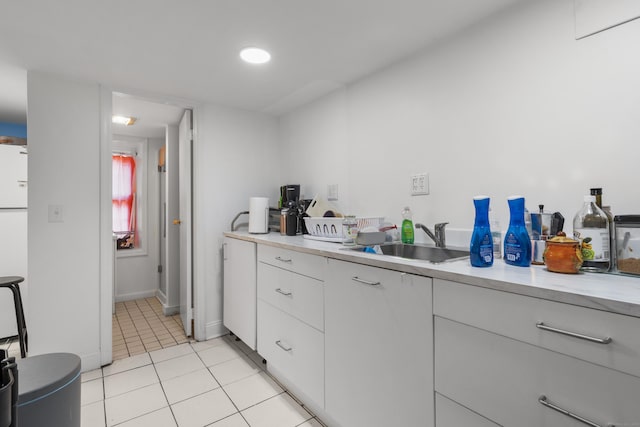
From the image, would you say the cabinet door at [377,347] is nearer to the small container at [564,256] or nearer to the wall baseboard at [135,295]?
the small container at [564,256]

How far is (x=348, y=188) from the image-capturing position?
2318mm

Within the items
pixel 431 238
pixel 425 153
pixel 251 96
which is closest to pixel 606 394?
pixel 431 238

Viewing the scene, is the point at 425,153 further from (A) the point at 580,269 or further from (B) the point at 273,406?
(B) the point at 273,406

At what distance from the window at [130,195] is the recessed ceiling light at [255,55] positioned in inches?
105

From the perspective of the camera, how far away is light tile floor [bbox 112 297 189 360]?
8.28 feet

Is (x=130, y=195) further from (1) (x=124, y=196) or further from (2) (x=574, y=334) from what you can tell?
(2) (x=574, y=334)

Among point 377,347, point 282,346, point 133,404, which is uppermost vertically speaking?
point 377,347

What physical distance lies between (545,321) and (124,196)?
14.5 feet

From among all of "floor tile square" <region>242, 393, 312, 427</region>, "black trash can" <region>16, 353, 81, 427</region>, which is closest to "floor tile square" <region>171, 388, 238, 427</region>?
"floor tile square" <region>242, 393, 312, 427</region>

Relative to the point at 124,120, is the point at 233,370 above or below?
below

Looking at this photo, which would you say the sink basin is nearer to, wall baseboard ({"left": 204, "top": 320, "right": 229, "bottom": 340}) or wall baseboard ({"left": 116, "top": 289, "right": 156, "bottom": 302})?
wall baseboard ({"left": 204, "top": 320, "right": 229, "bottom": 340})

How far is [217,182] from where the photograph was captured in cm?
271

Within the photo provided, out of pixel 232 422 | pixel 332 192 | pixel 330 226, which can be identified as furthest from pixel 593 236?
pixel 232 422

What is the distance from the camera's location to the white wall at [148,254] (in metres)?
3.85
